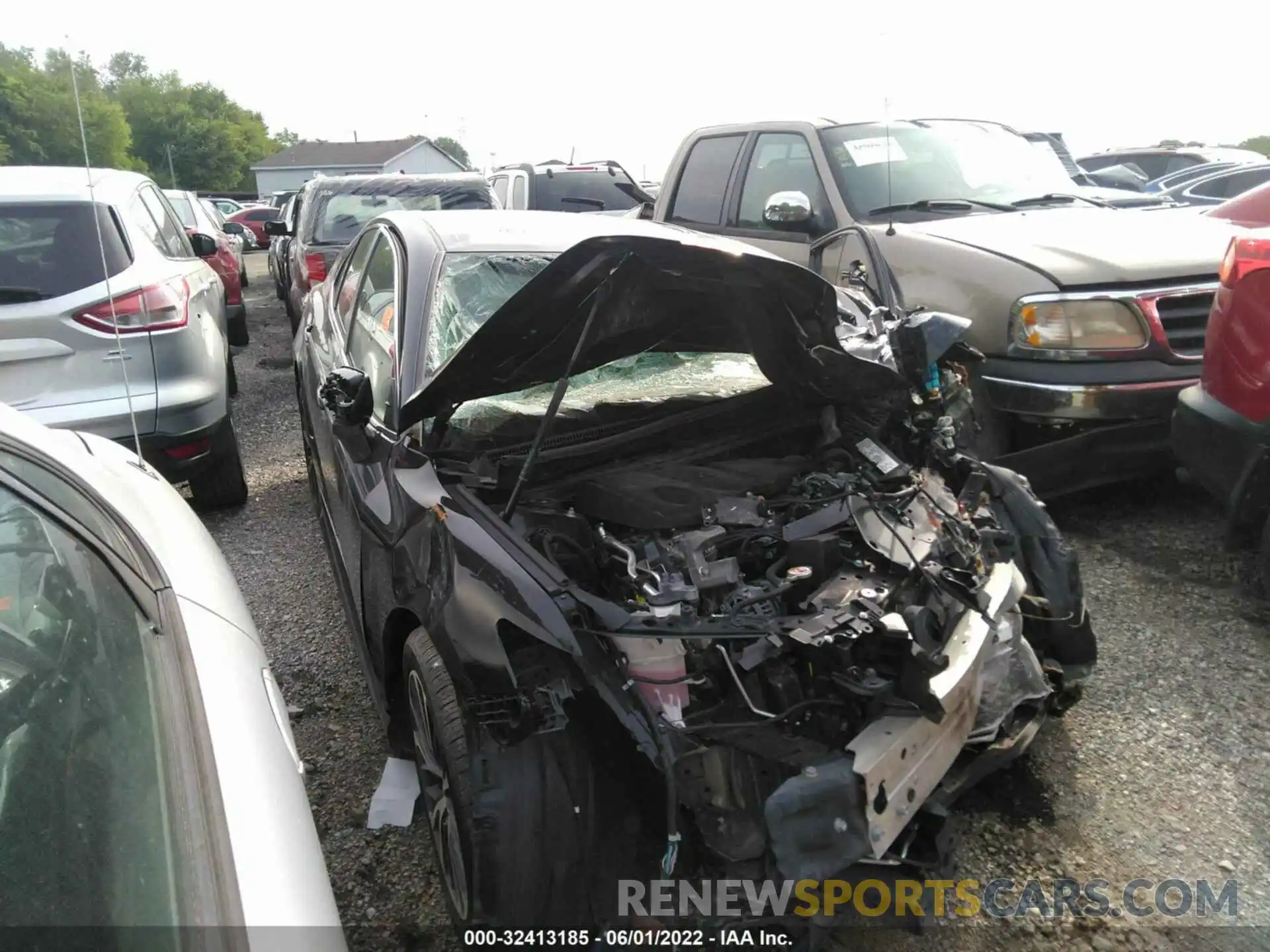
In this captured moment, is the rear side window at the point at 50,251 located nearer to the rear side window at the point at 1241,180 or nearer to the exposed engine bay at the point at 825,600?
the exposed engine bay at the point at 825,600

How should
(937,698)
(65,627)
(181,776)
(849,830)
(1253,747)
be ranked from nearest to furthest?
(181,776)
(65,627)
(849,830)
(937,698)
(1253,747)

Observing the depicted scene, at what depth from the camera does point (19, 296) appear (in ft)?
13.0

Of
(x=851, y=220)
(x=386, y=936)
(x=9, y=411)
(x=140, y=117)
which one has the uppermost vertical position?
(x=140, y=117)

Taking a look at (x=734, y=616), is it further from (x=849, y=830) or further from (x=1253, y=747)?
(x=1253, y=747)

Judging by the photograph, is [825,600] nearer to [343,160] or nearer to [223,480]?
[223,480]

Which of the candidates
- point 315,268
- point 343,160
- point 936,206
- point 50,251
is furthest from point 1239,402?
point 343,160

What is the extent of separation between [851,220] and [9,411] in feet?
13.9

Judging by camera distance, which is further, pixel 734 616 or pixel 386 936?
pixel 386 936

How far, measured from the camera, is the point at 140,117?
54312 millimetres

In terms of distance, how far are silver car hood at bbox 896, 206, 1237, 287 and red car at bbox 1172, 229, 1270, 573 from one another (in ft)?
1.84

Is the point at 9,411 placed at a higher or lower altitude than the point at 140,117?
lower

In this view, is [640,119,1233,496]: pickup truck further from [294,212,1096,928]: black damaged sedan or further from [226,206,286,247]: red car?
[226,206,286,247]: red car

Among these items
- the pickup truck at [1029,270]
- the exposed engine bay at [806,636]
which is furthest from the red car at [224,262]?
the exposed engine bay at [806,636]

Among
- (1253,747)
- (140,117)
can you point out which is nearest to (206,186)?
(140,117)
